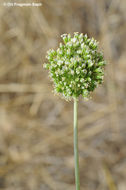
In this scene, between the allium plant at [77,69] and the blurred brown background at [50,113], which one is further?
the blurred brown background at [50,113]

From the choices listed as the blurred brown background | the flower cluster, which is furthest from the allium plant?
the blurred brown background

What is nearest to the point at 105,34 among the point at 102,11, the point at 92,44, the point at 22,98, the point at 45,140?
the point at 102,11

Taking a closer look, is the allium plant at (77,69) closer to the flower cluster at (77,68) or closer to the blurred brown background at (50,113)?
the flower cluster at (77,68)

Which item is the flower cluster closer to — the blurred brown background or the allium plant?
the allium plant

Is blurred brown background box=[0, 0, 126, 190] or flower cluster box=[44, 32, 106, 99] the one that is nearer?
flower cluster box=[44, 32, 106, 99]

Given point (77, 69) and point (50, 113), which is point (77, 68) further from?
point (50, 113)

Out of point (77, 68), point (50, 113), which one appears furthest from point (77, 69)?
point (50, 113)

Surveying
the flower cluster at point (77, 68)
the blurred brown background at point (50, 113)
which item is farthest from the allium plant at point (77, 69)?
the blurred brown background at point (50, 113)
